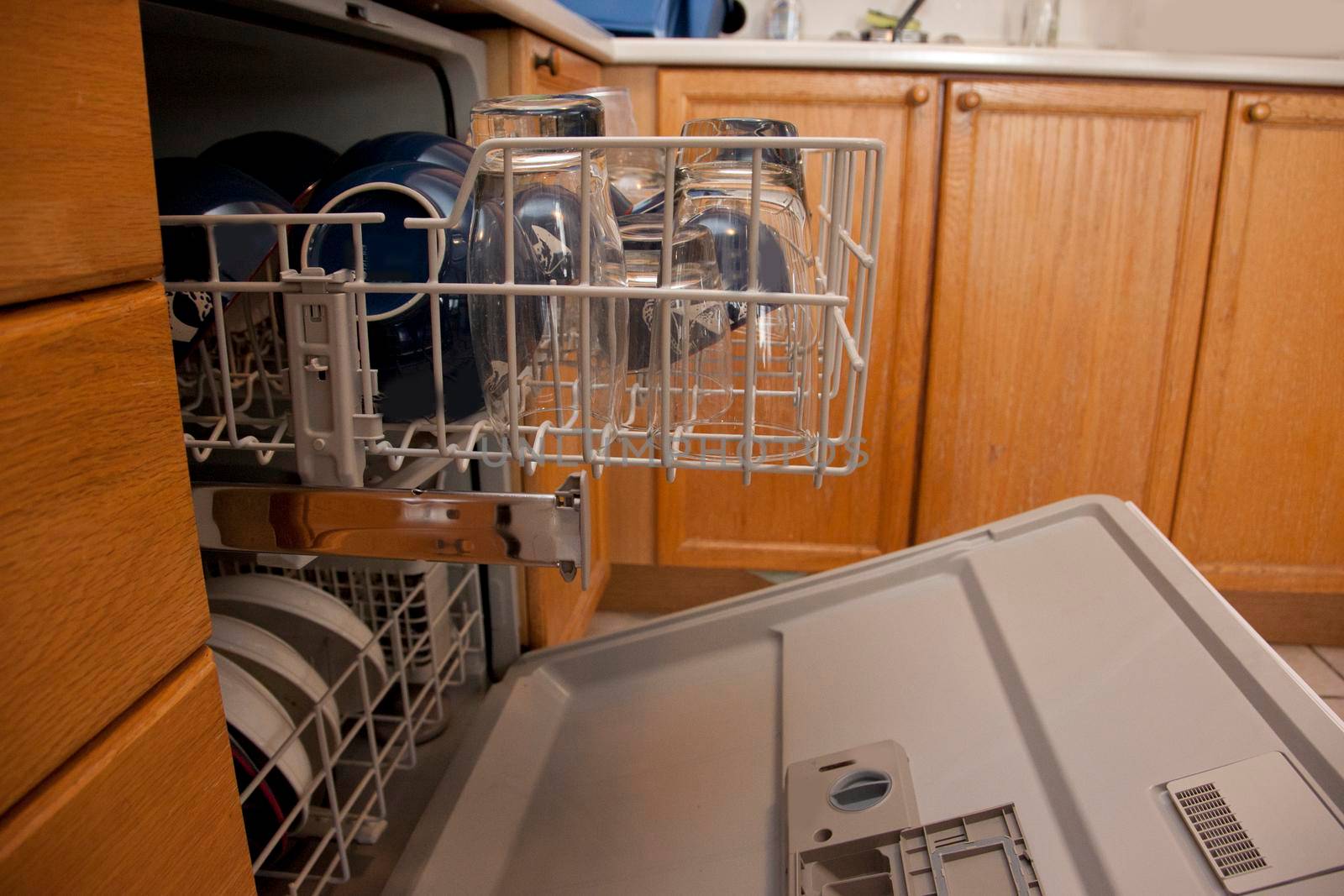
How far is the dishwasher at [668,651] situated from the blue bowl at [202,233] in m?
0.02

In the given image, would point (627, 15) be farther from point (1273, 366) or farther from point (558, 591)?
point (1273, 366)

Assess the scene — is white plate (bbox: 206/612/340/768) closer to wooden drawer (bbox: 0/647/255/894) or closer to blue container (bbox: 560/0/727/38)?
wooden drawer (bbox: 0/647/255/894)

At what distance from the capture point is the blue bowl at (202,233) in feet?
2.28

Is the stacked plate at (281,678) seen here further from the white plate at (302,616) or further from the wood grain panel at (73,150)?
the wood grain panel at (73,150)

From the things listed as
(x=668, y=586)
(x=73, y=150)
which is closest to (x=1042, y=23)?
(x=668, y=586)

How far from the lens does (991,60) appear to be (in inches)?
52.1

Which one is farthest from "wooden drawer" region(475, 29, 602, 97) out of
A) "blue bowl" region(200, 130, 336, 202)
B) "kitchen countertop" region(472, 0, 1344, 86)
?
"kitchen countertop" region(472, 0, 1344, 86)

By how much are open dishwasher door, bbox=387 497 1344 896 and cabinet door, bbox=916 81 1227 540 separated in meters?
0.63

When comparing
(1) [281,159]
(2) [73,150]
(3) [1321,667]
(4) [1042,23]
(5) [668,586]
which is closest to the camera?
(2) [73,150]

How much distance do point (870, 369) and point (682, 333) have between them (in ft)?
3.37

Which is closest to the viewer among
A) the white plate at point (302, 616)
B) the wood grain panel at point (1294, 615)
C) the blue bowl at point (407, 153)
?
the blue bowl at point (407, 153)

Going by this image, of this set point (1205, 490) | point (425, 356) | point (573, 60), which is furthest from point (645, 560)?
point (425, 356)

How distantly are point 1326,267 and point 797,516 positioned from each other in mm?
867

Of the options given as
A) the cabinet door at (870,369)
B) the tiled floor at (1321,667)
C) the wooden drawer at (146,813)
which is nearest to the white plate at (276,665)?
the wooden drawer at (146,813)
